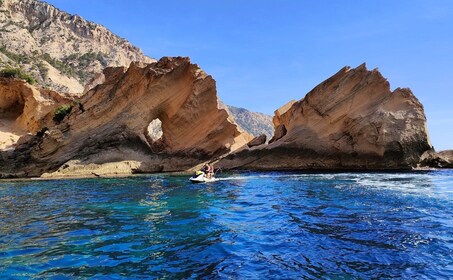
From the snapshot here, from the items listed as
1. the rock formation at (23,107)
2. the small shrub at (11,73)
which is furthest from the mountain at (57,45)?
the rock formation at (23,107)

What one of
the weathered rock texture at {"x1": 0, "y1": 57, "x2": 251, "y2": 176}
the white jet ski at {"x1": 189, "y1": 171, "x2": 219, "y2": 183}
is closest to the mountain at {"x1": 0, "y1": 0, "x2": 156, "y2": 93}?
the weathered rock texture at {"x1": 0, "y1": 57, "x2": 251, "y2": 176}

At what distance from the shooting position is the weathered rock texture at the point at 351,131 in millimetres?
31734

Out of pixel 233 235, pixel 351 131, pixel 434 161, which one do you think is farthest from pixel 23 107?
pixel 434 161

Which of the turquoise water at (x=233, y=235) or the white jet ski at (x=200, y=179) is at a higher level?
the white jet ski at (x=200, y=179)

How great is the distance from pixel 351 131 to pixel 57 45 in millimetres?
101898

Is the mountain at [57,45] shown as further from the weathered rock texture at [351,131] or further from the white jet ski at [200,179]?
the white jet ski at [200,179]

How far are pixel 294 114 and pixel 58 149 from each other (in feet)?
72.5

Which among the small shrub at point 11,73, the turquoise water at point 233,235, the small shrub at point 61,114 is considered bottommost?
the turquoise water at point 233,235

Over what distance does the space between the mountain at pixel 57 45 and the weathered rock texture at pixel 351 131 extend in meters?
64.8

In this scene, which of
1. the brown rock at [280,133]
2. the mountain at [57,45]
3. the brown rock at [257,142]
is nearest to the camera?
the brown rock at [257,142]

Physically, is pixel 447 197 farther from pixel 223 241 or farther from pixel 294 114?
pixel 294 114

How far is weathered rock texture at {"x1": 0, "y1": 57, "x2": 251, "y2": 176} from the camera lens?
34.2 metres

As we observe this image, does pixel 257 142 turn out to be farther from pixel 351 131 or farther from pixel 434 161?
pixel 434 161

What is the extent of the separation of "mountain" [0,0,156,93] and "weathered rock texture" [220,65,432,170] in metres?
64.8
